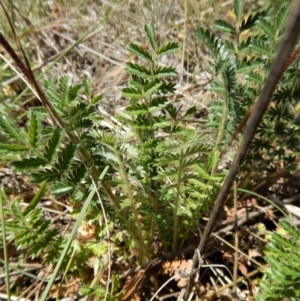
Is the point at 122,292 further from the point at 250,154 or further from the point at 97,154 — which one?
the point at 250,154

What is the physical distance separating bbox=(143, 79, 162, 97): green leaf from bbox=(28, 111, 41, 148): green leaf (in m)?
0.32

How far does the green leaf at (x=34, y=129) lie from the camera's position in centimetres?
114

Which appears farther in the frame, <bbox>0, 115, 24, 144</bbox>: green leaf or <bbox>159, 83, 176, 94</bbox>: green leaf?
<bbox>159, 83, 176, 94</bbox>: green leaf

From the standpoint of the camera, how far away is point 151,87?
1.31m

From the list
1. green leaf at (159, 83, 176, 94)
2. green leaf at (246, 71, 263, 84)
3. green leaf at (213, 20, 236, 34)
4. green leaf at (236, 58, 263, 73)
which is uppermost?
green leaf at (213, 20, 236, 34)

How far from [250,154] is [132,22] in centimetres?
133

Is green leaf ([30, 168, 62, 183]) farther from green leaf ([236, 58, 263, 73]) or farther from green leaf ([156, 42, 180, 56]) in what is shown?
green leaf ([236, 58, 263, 73])

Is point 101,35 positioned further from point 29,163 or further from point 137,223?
point 29,163

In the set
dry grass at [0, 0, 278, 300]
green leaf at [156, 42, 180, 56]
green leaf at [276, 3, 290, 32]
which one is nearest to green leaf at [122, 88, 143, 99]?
green leaf at [156, 42, 180, 56]

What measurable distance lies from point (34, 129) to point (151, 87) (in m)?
0.36

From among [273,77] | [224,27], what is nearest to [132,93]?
[224,27]

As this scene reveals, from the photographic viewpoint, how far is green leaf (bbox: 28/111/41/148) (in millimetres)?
1144

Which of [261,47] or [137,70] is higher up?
[261,47]

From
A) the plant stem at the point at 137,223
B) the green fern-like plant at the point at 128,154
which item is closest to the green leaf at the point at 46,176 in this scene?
the green fern-like plant at the point at 128,154
